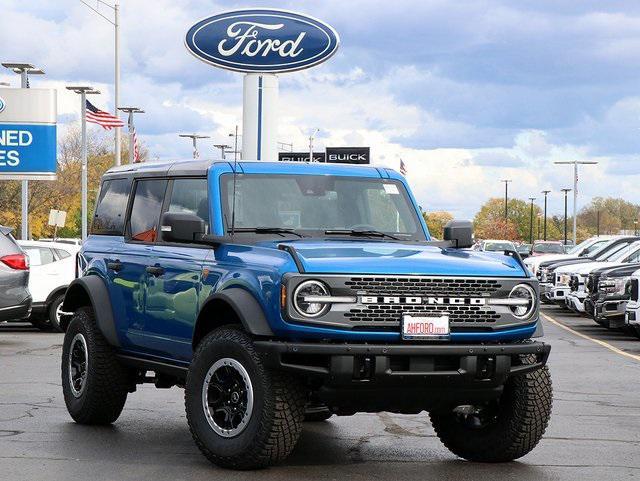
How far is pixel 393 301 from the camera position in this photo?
8.02 m

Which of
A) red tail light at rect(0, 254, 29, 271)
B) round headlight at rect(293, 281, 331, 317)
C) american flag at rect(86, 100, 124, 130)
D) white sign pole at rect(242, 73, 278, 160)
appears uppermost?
american flag at rect(86, 100, 124, 130)

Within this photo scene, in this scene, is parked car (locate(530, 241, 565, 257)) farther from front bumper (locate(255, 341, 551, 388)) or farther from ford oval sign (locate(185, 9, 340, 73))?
front bumper (locate(255, 341, 551, 388))

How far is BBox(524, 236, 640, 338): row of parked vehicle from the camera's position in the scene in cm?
2272

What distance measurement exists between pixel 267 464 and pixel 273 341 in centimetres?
80

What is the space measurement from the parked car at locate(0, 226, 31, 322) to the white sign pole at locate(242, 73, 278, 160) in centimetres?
1195

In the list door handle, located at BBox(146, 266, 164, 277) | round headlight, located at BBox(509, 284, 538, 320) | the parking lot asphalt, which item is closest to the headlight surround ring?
the parking lot asphalt

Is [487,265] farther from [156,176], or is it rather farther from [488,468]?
[156,176]

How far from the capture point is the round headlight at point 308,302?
789 cm

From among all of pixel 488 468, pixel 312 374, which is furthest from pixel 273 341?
pixel 488 468

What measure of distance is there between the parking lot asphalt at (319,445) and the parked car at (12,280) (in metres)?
4.02

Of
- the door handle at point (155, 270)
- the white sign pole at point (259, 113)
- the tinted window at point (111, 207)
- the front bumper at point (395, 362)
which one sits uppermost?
the white sign pole at point (259, 113)

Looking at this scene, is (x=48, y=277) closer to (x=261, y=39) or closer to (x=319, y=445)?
(x=261, y=39)

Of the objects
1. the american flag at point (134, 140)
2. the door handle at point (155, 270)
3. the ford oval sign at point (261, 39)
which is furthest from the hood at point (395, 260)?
the american flag at point (134, 140)

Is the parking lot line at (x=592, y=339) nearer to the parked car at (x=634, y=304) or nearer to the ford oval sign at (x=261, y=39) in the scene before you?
the parked car at (x=634, y=304)
